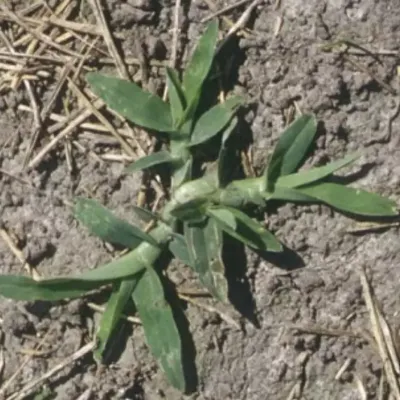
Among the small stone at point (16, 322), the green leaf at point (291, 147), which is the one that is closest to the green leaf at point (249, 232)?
the green leaf at point (291, 147)

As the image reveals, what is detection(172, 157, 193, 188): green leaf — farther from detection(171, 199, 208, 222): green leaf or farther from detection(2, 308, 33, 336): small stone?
detection(2, 308, 33, 336): small stone

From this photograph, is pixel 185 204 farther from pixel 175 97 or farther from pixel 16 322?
pixel 16 322

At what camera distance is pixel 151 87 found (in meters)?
2.46

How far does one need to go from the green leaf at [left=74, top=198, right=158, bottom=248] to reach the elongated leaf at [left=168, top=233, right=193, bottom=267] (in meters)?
0.05

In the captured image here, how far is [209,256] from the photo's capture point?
94.2 inches

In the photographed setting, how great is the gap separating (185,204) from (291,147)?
31 centimetres

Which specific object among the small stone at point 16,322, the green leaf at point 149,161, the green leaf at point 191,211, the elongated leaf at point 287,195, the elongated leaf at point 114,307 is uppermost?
the green leaf at point 149,161

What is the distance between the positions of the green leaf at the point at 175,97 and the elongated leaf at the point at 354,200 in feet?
1.19

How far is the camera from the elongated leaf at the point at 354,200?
A: 2.39 meters

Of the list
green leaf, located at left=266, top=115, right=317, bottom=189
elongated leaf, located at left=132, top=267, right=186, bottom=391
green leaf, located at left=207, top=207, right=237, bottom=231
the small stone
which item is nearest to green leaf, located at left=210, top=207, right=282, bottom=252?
green leaf, located at left=207, top=207, right=237, bottom=231

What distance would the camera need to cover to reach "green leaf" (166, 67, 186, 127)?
238 centimetres

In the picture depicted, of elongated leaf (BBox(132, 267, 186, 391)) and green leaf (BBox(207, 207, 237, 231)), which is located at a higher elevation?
green leaf (BBox(207, 207, 237, 231))

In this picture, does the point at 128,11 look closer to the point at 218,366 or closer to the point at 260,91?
the point at 260,91

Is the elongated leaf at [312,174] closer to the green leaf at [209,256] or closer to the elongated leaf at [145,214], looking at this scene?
the green leaf at [209,256]
